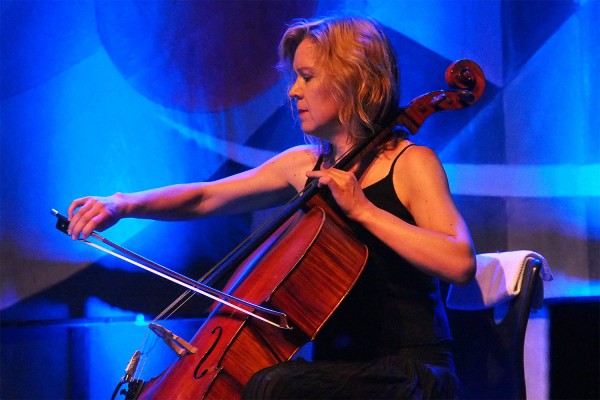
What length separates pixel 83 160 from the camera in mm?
2252

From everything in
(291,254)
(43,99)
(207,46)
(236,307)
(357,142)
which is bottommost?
(236,307)

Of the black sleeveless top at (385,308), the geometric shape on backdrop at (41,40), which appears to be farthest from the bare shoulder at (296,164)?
the geometric shape on backdrop at (41,40)

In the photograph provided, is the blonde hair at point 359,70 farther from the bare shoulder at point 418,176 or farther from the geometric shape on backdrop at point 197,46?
the geometric shape on backdrop at point 197,46

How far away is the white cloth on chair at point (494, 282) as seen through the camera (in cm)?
171

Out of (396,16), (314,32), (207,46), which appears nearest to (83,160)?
(207,46)

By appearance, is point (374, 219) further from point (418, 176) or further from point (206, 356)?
point (206, 356)

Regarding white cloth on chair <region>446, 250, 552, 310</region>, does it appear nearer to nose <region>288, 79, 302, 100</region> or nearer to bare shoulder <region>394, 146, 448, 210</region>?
bare shoulder <region>394, 146, 448, 210</region>

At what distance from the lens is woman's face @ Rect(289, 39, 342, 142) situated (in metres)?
1.73

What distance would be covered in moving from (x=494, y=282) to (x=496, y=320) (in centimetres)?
10

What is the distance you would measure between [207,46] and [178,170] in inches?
15.5

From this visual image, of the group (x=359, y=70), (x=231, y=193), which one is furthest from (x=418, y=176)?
(x=231, y=193)

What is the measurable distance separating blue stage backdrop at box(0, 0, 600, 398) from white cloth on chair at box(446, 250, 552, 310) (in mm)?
553

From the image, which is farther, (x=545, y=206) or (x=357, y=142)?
(x=545, y=206)

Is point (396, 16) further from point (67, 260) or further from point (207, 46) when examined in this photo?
point (67, 260)
